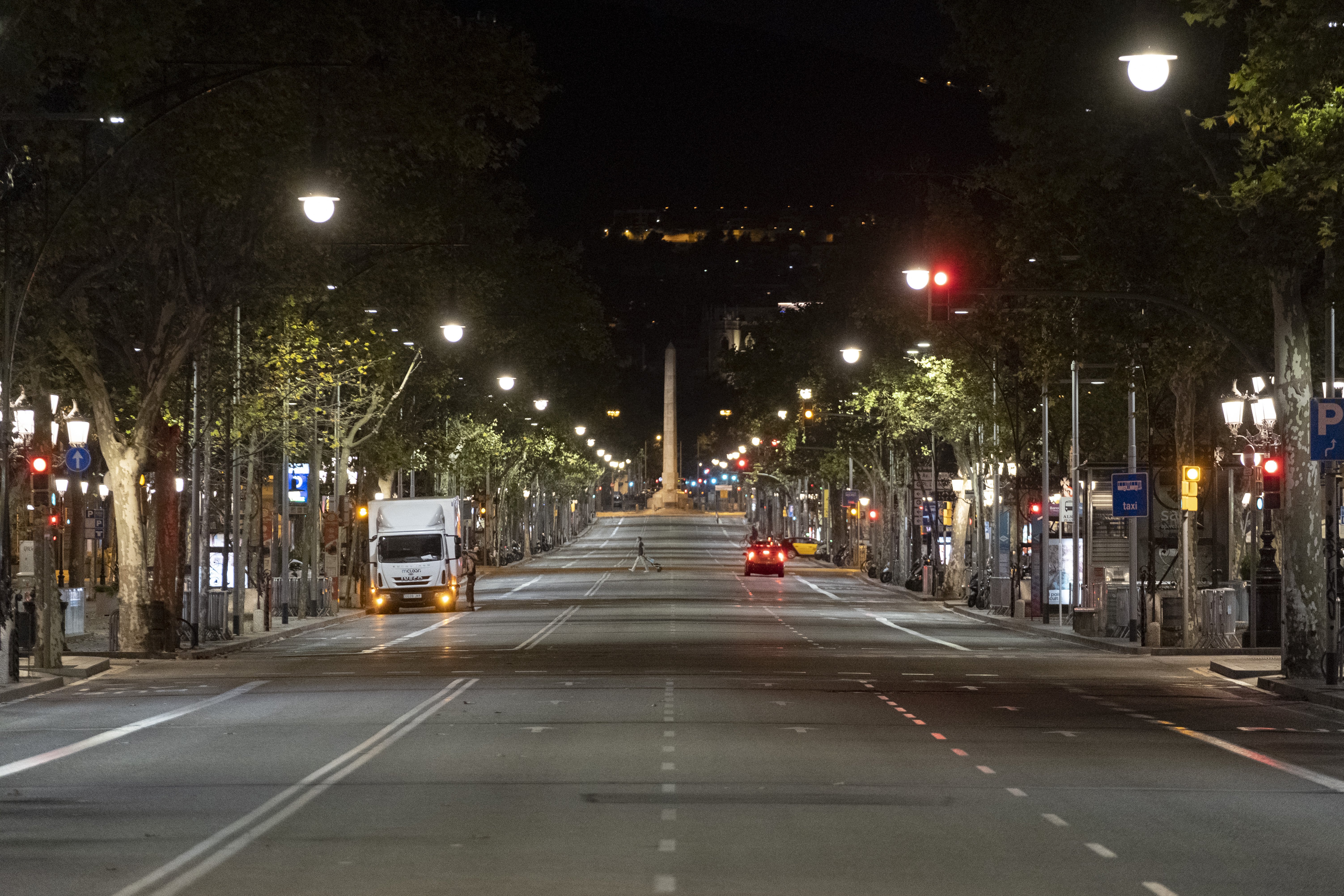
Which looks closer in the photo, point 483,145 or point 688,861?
point 688,861

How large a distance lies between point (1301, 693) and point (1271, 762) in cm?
939

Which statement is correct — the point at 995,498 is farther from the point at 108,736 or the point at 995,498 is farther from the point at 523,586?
the point at 108,736

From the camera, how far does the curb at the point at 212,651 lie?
1537 inches

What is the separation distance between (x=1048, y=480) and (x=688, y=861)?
46435mm

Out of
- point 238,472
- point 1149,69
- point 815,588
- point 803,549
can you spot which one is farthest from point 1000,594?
point 803,549

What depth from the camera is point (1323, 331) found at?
41938mm

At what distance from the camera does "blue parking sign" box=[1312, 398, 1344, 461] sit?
28.1m

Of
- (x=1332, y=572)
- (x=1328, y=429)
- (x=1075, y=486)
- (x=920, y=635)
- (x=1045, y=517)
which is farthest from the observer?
(x=1045, y=517)

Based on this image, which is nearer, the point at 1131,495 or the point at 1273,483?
the point at 1273,483

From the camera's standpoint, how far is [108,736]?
72.2 feet

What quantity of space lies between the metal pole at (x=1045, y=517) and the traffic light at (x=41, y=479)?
80.7ft

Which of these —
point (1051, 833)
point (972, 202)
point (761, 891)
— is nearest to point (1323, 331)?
point (972, 202)

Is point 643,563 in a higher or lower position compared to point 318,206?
lower

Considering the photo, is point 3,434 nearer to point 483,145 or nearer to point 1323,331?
point 483,145
